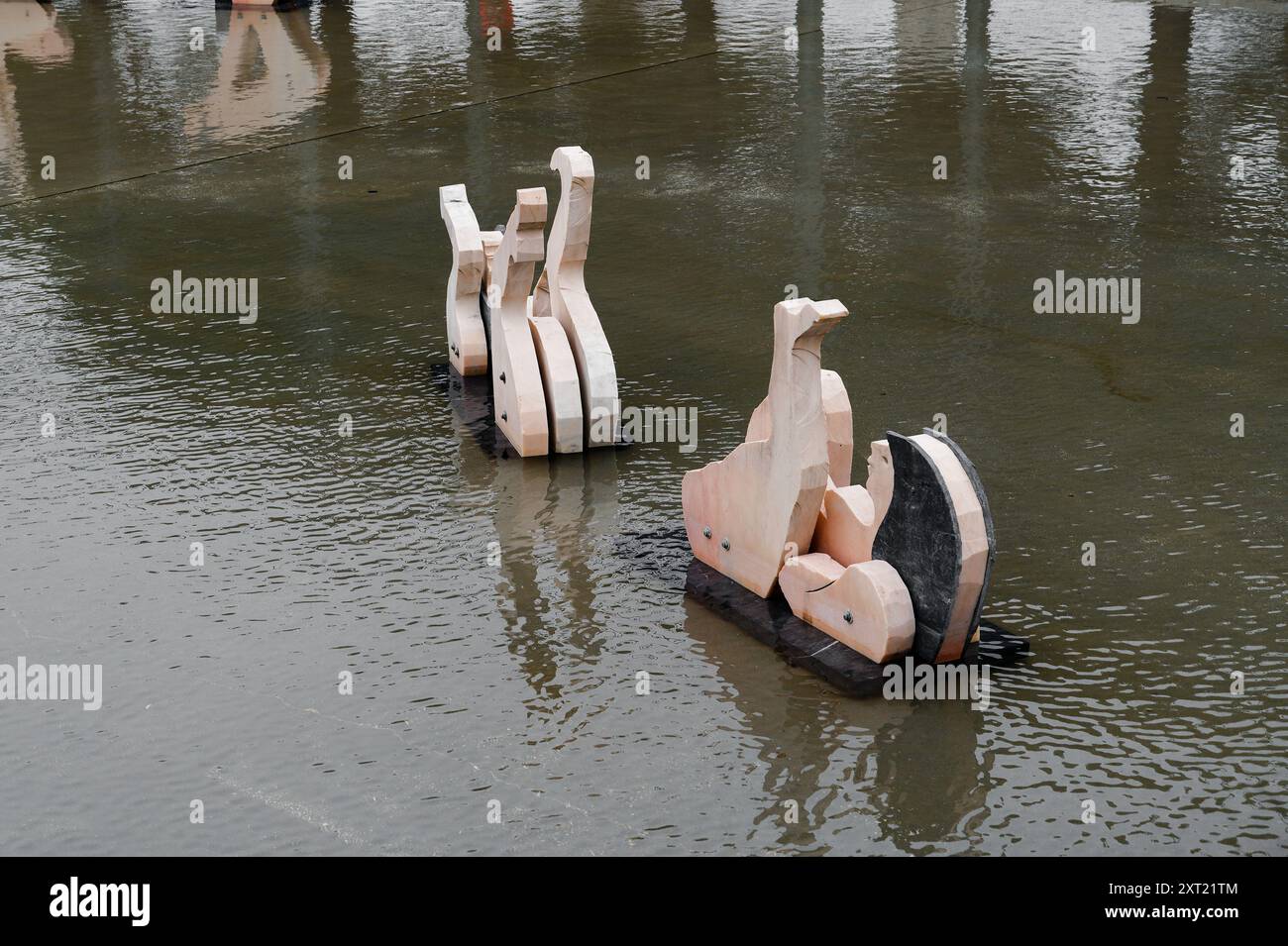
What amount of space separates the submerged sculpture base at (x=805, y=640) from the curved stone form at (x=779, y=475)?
70mm

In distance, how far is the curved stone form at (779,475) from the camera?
17.6ft

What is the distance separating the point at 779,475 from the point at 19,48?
499 inches

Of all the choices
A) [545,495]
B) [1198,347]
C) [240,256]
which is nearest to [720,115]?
[240,256]

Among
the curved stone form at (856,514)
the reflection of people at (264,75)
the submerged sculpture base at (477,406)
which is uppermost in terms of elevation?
the reflection of people at (264,75)

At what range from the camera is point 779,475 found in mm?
5508

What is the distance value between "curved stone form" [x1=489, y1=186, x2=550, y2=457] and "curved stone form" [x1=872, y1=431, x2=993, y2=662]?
2.20m

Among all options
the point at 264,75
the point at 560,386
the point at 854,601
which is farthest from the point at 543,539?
the point at 264,75

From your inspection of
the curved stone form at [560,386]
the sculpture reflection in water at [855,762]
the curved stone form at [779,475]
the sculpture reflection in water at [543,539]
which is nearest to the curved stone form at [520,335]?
the curved stone form at [560,386]

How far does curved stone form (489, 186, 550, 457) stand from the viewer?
696 cm

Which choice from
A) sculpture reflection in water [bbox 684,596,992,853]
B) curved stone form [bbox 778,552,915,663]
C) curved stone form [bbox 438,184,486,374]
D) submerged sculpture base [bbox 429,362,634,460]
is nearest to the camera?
sculpture reflection in water [bbox 684,596,992,853]

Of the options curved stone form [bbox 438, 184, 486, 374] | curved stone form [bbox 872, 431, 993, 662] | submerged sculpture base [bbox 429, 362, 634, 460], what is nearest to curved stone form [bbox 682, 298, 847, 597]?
curved stone form [bbox 872, 431, 993, 662]

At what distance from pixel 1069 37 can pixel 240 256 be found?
28.4ft

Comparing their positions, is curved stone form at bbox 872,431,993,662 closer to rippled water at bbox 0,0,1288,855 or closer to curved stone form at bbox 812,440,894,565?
curved stone form at bbox 812,440,894,565

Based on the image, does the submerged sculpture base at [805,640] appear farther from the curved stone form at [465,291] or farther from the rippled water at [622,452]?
the curved stone form at [465,291]
